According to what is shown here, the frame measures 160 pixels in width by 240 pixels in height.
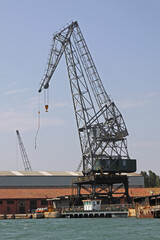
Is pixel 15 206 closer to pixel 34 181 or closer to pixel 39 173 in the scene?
pixel 34 181

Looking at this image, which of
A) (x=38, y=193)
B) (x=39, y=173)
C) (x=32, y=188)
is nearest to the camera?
(x=38, y=193)

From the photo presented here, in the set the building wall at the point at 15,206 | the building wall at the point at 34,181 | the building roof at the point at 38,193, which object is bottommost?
the building wall at the point at 15,206

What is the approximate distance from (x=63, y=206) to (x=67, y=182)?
2873 cm

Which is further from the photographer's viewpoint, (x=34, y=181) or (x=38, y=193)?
(x=34, y=181)

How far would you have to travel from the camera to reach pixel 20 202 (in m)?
108

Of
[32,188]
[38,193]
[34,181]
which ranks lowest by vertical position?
[38,193]

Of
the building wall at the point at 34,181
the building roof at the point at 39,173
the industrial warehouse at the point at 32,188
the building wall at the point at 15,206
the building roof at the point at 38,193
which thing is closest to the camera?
the building wall at the point at 15,206

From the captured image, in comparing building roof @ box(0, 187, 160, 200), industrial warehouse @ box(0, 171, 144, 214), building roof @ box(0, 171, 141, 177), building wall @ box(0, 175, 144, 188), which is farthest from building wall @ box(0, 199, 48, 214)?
building roof @ box(0, 171, 141, 177)

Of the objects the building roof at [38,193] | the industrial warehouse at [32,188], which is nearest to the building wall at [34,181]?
the industrial warehouse at [32,188]

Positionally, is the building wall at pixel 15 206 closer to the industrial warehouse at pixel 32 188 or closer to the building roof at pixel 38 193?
the industrial warehouse at pixel 32 188

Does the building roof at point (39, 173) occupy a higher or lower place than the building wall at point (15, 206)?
higher

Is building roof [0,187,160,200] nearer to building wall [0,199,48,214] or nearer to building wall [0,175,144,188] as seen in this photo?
building wall [0,199,48,214]

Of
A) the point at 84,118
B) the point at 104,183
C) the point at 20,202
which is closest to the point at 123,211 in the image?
the point at 104,183

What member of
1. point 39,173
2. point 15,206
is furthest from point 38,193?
point 39,173
